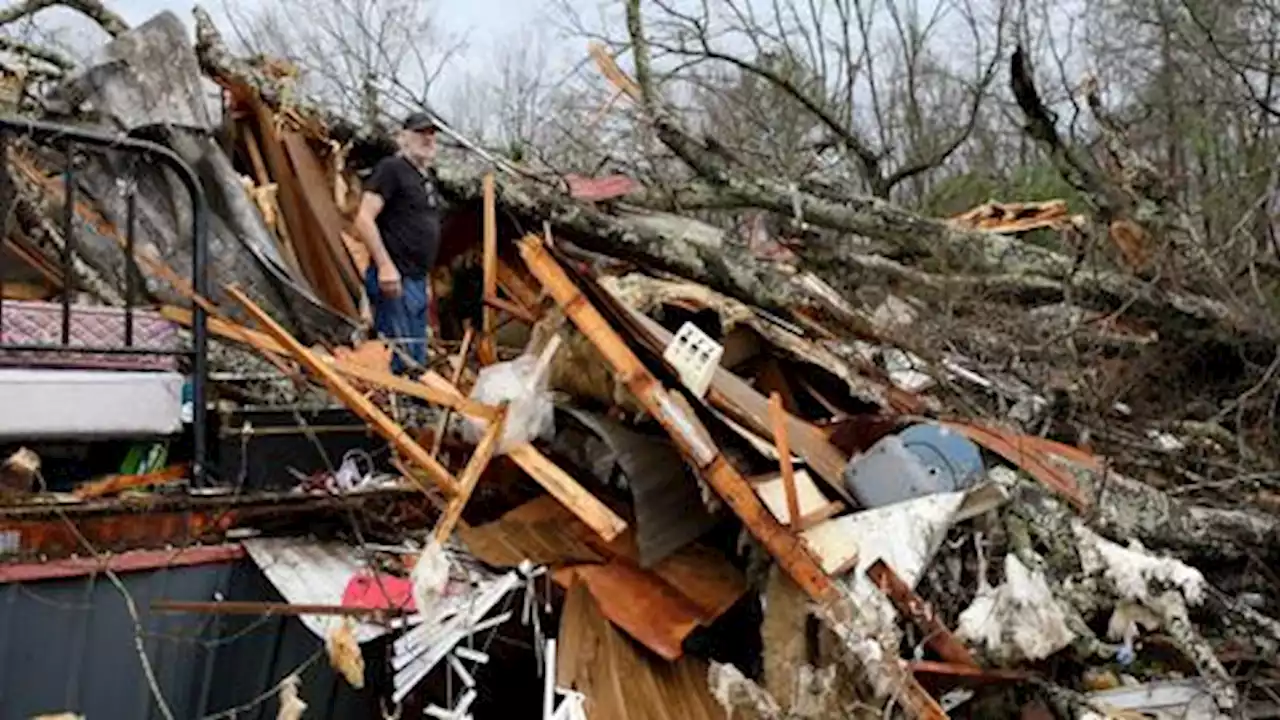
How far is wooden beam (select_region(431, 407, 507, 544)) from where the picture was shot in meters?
3.46

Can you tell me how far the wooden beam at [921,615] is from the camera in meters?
3.24

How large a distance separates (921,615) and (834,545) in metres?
0.28

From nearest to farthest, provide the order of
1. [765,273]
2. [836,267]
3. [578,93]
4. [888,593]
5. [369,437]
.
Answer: [888,593] → [369,437] → [765,273] → [836,267] → [578,93]

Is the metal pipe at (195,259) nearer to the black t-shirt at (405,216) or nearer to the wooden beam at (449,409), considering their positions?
the wooden beam at (449,409)

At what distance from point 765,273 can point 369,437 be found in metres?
1.84

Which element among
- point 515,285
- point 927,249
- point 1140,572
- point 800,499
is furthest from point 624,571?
point 927,249

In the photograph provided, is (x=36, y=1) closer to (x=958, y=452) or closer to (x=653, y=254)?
Result: (x=653, y=254)

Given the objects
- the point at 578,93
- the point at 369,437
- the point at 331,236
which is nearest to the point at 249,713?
the point at 369,437

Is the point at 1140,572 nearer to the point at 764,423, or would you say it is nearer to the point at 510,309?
the point at 764,423

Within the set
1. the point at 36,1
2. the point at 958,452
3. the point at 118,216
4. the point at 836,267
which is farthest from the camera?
the point at 36,1

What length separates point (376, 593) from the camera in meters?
3.43

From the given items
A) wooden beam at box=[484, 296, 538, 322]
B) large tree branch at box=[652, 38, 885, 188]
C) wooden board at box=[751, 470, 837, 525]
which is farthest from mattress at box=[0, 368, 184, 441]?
large tree branch at box=[652, 38, 885, 188]

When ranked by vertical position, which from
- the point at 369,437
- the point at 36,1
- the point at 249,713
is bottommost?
the point at 249,713

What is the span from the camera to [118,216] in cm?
551
